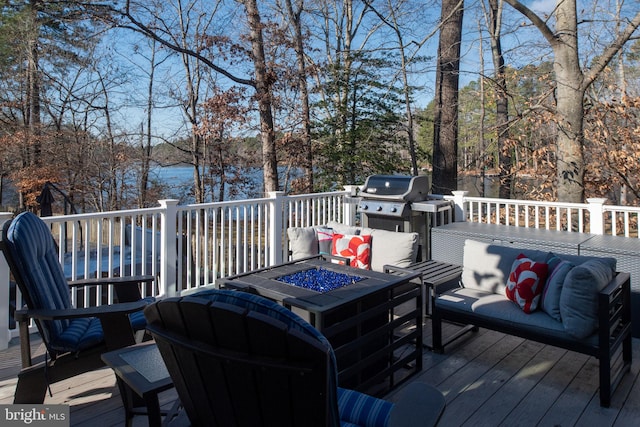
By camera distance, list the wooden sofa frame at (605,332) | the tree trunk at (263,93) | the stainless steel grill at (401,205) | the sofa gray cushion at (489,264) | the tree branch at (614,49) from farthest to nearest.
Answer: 1. the tree trunk at (263,93)
2. the tree branch at (614,49)
3. the stainless steel grill at (401,205)
4. the sofa gray cushion at (489,264)
5. the wooden sofa frame at (605,332)

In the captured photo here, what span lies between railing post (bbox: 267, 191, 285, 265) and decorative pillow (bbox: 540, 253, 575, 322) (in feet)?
10.1

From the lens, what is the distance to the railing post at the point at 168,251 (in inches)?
165

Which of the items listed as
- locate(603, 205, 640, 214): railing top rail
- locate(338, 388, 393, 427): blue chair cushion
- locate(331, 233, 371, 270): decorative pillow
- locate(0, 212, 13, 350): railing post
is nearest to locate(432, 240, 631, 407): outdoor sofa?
locate(331, 233, 371, 270): decorative pillow

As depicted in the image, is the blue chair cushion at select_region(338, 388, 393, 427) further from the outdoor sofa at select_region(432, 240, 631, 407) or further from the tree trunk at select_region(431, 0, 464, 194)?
the tree trunk at select_region(431, 0, 464, 194)

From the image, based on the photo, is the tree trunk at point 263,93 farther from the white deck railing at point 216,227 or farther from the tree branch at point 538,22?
the tree branch at point 538,22

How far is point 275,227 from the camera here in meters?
5.26

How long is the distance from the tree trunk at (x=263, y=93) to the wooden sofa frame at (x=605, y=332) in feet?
19.0

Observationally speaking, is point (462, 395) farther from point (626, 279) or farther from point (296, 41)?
point (296, 41)

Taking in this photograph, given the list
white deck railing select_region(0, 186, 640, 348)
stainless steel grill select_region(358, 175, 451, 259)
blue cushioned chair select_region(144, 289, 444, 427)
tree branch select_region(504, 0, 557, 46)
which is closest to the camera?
blue cushioned chair select_region(144, 289, 444, 427)

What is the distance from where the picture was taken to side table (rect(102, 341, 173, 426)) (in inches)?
58.2

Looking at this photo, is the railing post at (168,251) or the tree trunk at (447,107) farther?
the tree trunk at (447,107)

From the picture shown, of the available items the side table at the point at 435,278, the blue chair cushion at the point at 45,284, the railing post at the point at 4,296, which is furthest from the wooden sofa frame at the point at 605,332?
the railing post at the point at 4,296

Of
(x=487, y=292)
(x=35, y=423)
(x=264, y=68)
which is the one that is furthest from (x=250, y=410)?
(x=264, y=68)

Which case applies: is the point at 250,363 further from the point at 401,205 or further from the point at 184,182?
the point at 184,182
